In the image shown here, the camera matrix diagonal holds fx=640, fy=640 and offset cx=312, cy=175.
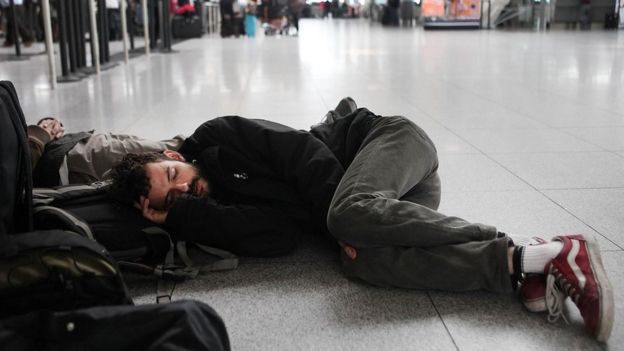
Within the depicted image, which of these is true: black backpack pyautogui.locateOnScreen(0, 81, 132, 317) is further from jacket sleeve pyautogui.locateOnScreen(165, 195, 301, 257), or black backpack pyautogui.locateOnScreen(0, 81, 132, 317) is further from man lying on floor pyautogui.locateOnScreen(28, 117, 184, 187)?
man lying on floor pyautogui.locateOnScreen(28, 117, 184, 187)

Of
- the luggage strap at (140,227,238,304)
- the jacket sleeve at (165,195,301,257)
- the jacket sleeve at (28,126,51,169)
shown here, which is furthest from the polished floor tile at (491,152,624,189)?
the jacket sleeve at (28,126,51,169)

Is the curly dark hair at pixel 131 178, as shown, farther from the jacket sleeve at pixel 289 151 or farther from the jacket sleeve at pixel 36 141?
the jacket sleeve at pixel 36 141

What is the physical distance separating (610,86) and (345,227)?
4928 mm

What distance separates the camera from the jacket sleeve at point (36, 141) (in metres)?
2.39

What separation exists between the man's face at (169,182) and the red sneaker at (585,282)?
3.52 ft

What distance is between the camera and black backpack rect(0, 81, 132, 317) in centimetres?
144

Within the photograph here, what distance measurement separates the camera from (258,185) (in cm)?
211

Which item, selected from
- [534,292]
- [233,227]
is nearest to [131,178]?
[233,227]

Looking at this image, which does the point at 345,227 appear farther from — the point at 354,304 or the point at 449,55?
the point at 449,55

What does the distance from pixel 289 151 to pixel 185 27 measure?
1415cm

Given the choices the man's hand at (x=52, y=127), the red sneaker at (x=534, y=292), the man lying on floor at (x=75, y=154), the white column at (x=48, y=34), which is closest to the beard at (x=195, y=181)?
the man lying on floor at (x=75, y=154)

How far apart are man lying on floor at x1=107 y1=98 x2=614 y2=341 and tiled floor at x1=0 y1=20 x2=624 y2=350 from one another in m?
0.07

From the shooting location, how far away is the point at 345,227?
1837 millimetres

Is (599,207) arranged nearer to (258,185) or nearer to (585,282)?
(585,282)
